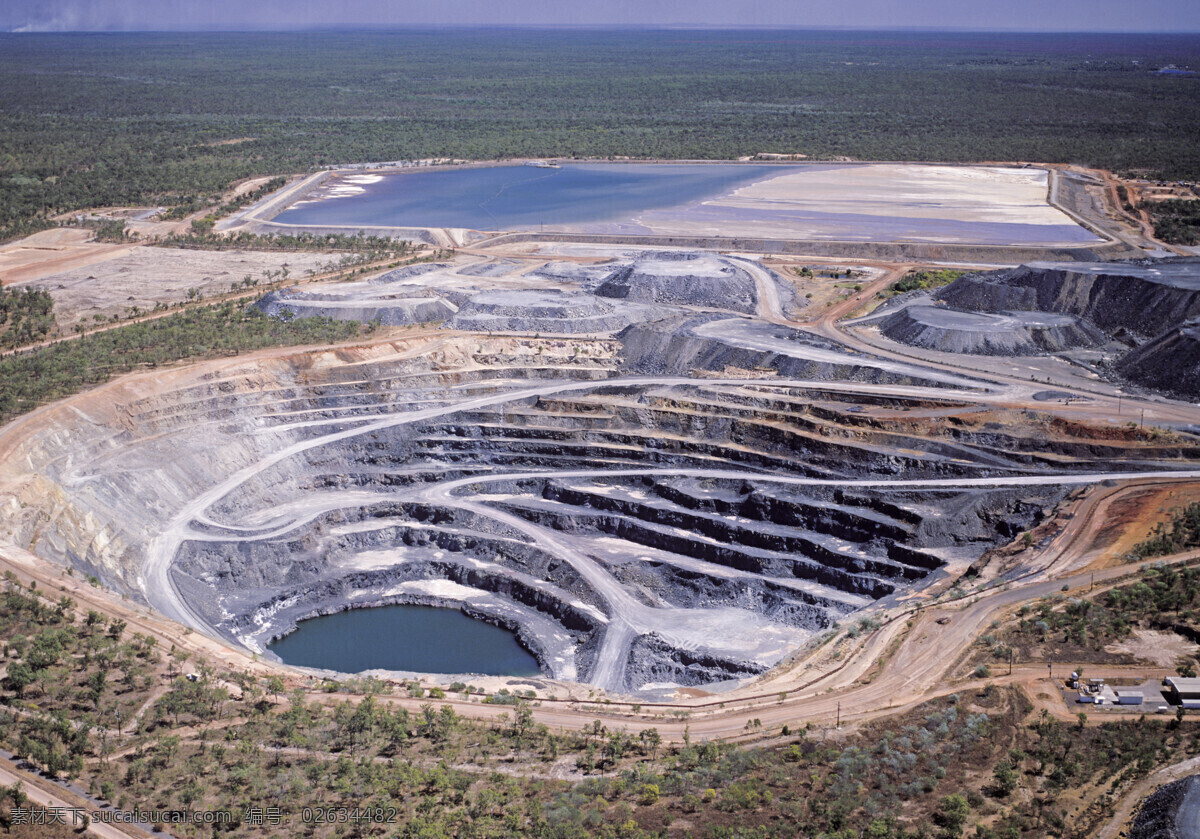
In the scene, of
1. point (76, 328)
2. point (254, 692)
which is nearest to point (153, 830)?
point (254, 692)

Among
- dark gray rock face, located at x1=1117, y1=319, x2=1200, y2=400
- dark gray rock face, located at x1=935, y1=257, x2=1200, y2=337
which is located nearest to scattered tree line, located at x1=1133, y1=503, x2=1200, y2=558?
dark gray rock face, located at x1=1117, y1=319, x2=1200, y2=400

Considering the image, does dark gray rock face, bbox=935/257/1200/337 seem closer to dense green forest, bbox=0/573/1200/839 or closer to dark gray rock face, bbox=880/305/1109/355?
dark gray rock face, bbox=880/305/1109/355

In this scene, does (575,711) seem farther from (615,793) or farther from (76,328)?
(76,328)

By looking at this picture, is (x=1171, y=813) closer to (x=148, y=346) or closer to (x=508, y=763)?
(x=508, y=763)

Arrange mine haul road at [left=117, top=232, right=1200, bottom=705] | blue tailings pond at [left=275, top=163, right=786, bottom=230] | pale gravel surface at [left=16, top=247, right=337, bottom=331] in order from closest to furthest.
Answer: mine haul road at [left=117, top=232, right=1200, bottom=705], pale gravel surface at [left=16, top=247, right=337, bottom=331], blue tailings pond at [left=275, top=163, right=786, bottom=230]

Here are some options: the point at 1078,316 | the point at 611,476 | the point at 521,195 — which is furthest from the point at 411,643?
the point at 521,195

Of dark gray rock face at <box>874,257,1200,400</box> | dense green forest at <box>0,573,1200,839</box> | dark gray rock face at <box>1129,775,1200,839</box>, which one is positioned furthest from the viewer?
dark gray rock face at <box>874,257,1200,400</box>
